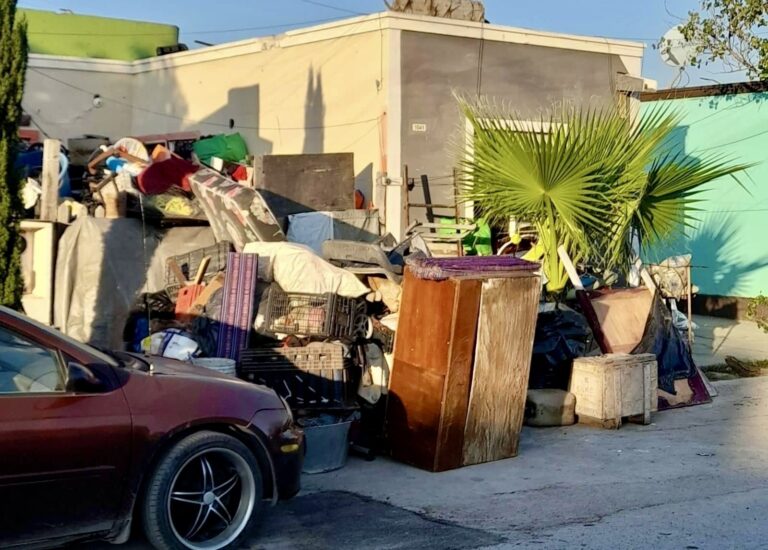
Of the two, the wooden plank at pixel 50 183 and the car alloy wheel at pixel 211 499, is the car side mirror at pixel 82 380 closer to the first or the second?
the car alloy wheel at pixel 211 499

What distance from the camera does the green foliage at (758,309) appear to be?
1642cm

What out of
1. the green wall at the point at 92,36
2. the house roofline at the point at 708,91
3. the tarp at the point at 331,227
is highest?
the green wall at the point at 92,36

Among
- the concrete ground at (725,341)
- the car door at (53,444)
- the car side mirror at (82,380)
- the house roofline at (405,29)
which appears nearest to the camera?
the car door at (53,444)

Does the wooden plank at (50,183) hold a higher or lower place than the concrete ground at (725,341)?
higher

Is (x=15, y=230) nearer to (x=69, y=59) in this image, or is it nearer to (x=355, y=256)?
(x=355, y=256)

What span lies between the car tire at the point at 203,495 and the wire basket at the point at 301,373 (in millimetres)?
2271

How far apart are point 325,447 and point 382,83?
7949 millimetres

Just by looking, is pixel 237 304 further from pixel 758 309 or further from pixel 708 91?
pixel 708 91

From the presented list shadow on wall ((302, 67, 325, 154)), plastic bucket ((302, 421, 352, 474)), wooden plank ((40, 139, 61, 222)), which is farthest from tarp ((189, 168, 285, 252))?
shadow on wall ((302, 67, 325, 154))

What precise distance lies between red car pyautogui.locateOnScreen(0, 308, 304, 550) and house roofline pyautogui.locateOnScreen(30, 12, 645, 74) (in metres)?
9.40

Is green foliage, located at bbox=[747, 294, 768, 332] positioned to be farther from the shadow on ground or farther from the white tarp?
the shadow on ground

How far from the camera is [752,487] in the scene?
22.1 ft

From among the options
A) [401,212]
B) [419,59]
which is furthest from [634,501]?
[419,59]

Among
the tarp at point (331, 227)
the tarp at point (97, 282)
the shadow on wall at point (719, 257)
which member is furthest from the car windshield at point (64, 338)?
the shadow on wall at point (719, 257)
